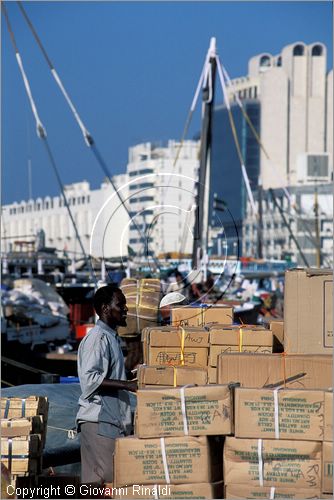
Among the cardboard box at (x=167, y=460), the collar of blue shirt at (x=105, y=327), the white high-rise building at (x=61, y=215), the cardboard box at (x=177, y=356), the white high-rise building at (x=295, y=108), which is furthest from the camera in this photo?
the white high-rise building at (x=295, y=108)

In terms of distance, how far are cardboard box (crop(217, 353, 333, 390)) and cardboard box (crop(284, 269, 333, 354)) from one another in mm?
201

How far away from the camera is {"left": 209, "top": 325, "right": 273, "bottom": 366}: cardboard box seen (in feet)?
28.0

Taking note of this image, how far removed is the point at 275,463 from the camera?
274 inches

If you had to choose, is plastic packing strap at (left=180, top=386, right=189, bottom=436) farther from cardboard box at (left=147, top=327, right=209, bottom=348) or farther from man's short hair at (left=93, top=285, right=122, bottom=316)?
cardboard box at (left=147, top=327, right=209, bottom=348)

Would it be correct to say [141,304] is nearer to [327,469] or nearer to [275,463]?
[275,463]

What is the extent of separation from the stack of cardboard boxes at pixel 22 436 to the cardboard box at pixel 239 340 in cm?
133

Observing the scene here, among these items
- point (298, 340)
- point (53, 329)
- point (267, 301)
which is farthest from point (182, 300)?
point (267, 301)

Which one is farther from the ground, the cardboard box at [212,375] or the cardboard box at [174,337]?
the cardboard box at [174,337]

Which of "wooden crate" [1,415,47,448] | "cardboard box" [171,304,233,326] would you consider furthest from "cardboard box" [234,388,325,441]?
"cardboard box" [171,304,233,326]

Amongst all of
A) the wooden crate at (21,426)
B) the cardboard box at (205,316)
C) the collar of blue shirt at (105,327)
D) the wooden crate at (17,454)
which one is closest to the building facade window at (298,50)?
the cardboard box at (205,316)

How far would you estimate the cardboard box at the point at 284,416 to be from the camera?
6.97 m

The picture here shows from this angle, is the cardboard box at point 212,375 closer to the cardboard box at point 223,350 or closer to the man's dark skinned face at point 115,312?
the cardboard box at point 223,350

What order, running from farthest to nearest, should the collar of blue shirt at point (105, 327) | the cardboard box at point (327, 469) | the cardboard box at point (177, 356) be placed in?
1. the cardboard box at point (177, 356)
2. the collar of blue shirt at point (105, 327)
3. the cardboard box at point (327, 469)

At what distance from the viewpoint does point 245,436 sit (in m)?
7.02
